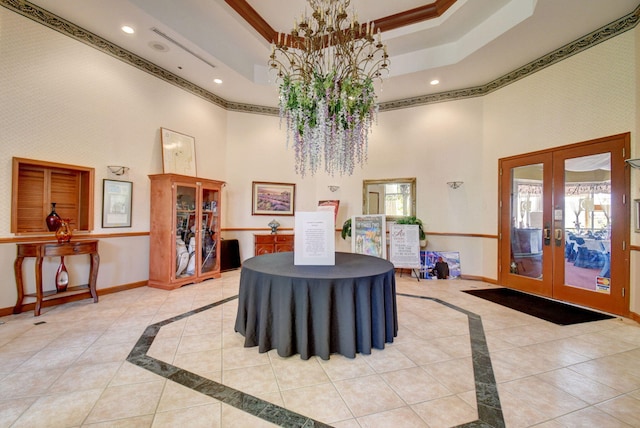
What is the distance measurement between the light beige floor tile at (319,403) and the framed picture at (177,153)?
4.32 meters

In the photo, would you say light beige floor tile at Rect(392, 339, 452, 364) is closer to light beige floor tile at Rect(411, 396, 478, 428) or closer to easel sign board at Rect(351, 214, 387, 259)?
light beige floor tile at Rect(411, 396, 478, 428)

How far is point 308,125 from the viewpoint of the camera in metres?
3.08

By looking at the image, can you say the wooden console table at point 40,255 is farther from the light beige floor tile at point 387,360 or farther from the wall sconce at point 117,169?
the light beige floor tile at point 387,360

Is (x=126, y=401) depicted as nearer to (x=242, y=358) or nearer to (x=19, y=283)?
(x=242, y=358)

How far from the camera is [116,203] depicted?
415cm

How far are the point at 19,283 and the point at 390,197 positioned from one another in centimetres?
602

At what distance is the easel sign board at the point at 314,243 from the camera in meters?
2.66

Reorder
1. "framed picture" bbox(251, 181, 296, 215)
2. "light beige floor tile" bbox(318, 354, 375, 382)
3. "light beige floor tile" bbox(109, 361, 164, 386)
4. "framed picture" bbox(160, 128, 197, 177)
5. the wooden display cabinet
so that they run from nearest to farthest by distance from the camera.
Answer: "light beige floor tile" bbox(109, 361, 164, 386) < "light beige floor tile" bbox(318, 354, 375, 382) < the wooden display cabinet < "framed picture" bbox(160, 128, 197, 177) < "framed picture" bbox(251, 181, 296, 215)

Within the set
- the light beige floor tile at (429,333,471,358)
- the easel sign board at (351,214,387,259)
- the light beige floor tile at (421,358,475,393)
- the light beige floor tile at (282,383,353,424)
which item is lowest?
the light beige floor tile at (429,333,471,358)

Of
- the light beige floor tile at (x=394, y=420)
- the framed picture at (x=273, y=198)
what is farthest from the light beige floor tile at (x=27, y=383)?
the framed picture at (x=273, y=198)

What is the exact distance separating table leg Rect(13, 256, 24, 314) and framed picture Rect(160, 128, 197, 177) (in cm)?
221

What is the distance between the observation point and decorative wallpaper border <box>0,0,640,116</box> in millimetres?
3350

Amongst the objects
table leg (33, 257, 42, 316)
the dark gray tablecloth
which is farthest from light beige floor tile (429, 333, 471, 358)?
table leg (33, 257, 42, 316)

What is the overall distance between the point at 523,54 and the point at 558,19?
81 centimetres
